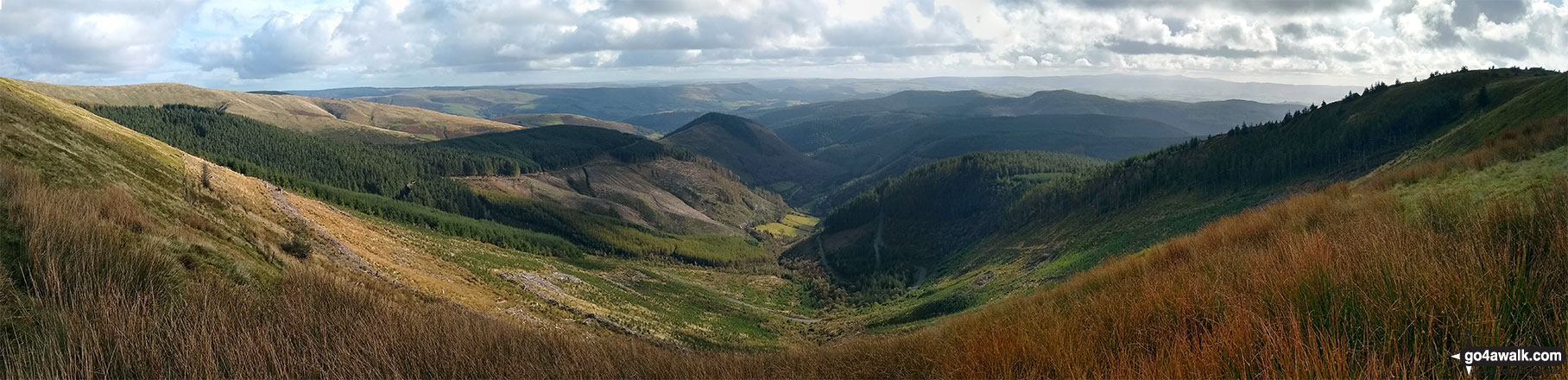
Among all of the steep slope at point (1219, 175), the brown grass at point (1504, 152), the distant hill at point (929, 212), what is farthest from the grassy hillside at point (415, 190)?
the brown grass at point (1504, 152)

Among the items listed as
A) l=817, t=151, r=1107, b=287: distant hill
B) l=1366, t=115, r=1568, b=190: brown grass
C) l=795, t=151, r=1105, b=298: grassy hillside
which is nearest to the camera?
l=1366, t=115, r=1568, b=190: brown grass

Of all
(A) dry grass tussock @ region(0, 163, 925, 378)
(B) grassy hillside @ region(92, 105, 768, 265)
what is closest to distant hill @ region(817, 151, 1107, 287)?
(B) grassy hillside @ region(92, 105, 768, 265)

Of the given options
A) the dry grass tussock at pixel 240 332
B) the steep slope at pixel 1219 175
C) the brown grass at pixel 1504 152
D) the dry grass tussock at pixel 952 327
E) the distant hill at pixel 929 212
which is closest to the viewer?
the dry grass tussock at pixel 952 327

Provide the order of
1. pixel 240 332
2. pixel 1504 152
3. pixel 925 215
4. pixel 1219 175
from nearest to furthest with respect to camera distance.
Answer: pixel 240 332, pixel 1504 152, pixel 1219 175, pixel 925 215

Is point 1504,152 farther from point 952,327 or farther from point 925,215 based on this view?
point 925,215

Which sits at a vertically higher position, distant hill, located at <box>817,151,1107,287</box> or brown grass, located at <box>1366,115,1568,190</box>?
brown grass, located at <box>1366,115,1568,190</box>

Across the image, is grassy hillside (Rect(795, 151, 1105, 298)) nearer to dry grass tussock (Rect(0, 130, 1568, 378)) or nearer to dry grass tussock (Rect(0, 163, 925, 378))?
dry grass tussock (Rect(0, 130, 1568, 378))

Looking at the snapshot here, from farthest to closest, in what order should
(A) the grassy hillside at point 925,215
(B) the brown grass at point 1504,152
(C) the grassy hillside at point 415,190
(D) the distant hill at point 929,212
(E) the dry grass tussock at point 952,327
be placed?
(D) the distant hill at point 929,212
(A) the grassy hillside at point 925,215
(C) the grassy hillside at point 415,190
(B) the brown grass at point 1504,152
(E) the dry grass tussock at point 952,327

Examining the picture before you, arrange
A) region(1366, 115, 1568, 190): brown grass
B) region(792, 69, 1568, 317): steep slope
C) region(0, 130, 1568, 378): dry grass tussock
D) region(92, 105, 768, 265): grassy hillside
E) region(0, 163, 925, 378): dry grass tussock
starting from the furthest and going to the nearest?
1. region(92, 105, 768, 265): grassy hillside
2. region(792, 69, 1568, 317): steep slope
3. region(1366, 115, 1568, 190): brown grass
4. region(0, 163, 925, 378): dry grass tussock
5. region(0, 130, 1568, 378): dry grass tussock

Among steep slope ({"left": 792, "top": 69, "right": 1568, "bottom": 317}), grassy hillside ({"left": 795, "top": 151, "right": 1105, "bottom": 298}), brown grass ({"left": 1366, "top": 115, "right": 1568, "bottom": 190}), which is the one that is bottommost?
grassy hillside ({"left": 795, "top": 151, "right": 1105, "bottom": 298})

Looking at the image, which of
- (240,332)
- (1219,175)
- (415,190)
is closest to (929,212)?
(1219,175)

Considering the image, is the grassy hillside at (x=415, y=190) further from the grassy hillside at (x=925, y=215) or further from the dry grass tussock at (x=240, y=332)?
the dry grass tussock at (x=240, y=332)

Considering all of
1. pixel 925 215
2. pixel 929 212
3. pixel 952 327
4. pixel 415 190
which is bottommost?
pixel 925 215
